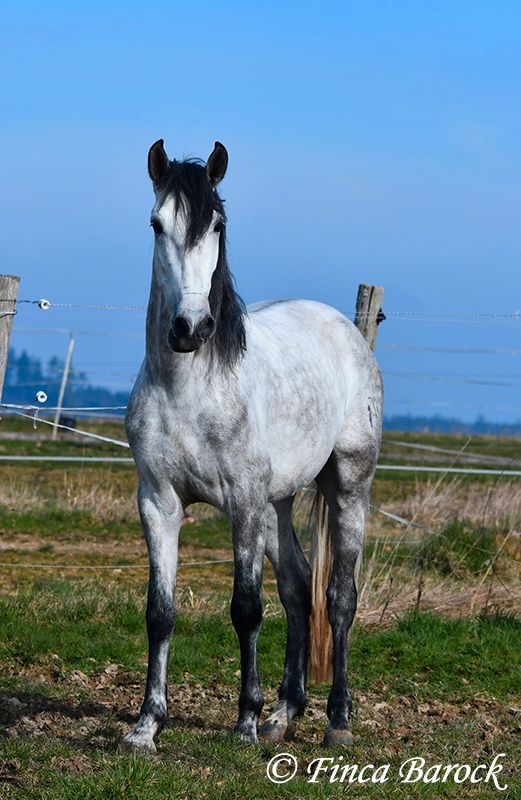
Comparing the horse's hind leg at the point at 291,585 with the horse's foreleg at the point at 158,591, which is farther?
the horse's hind leg at the point at 291,585

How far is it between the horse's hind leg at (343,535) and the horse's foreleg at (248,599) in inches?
30.1

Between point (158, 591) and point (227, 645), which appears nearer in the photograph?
point (158, 591)

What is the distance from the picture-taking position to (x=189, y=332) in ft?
16.2

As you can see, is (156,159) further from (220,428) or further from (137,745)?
(137,745)

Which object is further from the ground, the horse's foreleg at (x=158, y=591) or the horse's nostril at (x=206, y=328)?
the horse's nostril at (x=206, y=328)

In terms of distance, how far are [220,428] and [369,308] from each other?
315 centimetres

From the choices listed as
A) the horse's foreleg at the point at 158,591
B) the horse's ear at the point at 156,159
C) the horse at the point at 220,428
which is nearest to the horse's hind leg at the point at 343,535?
the horse at the point at 220,428

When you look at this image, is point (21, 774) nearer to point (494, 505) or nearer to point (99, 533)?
point (99, 533)

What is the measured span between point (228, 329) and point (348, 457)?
1.44 metres

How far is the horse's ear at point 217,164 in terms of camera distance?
5.30 metres

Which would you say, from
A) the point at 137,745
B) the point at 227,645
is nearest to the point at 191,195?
the point at 137,745

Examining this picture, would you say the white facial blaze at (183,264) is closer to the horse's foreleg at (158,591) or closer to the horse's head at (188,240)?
the horse's head at (188,240)

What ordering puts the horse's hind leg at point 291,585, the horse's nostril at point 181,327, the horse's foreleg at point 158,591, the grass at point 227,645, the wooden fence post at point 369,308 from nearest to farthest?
the horse's nostril at point 181,327 < the horse's foreleg at point 158,591 < the horse's hind leg at point 291,585 < the grass at point 227,645 < the wooden fence post at point 369,308

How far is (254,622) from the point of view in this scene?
5.52 meters
